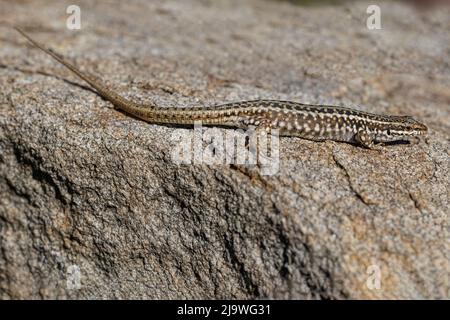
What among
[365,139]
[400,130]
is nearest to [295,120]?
[365,139]

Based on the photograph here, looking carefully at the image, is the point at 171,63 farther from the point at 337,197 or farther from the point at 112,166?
the point at 337,197

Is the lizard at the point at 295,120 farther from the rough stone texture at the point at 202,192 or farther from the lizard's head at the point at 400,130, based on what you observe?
the rough stone texture at the point at 202,192

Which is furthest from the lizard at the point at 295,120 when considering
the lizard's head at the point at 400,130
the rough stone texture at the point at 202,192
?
the rough stone texture at the point at 202,192

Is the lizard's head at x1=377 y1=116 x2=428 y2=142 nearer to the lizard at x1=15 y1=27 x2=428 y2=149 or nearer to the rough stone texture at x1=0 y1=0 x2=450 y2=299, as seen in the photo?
the lizard at x1=15 y1=27 x2=428 y2=149

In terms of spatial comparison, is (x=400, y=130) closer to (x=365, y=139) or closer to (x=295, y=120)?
(x=365, y=139)

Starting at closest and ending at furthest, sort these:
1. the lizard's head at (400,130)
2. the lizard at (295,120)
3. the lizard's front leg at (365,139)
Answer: the lizard at (295,120)
the lizard's front leg at (365,139)
the lizard's head at (400,130)

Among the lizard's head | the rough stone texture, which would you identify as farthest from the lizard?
the rough stone texture
